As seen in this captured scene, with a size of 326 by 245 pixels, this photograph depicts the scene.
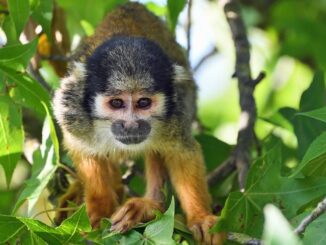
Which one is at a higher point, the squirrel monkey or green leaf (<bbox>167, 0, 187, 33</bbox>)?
green leaf (<bbox>167, 0, 187, 33</bbox>)

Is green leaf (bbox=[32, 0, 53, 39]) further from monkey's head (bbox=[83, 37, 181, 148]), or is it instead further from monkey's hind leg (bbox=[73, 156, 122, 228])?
monkey's hind leg (bbox=[73, 156, 122, 228])

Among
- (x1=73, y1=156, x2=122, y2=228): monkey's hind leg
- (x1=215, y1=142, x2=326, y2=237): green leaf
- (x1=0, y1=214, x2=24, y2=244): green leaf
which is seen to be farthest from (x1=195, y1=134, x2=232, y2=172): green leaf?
(x1=0, y1=214, x2=24, y2=244): green leaf

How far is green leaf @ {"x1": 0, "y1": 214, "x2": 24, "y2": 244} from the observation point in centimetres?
438

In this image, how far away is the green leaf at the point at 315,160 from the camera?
4.35 meters

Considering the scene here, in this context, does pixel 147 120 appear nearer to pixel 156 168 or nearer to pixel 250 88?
pixel 156 168

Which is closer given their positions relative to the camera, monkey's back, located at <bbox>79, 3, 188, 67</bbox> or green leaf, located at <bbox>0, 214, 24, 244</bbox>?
green leaf, located at <bbox>0, 214, 24, 244</bbox>

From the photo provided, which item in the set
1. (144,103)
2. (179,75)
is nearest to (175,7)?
(179,75)

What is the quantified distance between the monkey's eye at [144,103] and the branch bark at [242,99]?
2.61 feet

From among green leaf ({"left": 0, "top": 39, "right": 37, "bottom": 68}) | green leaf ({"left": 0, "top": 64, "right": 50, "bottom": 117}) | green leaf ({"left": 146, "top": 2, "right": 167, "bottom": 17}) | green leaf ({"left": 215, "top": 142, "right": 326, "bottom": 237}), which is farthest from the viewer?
green leaf ({"left": 146, "top": 2, "right": 167, "bottom": 17})

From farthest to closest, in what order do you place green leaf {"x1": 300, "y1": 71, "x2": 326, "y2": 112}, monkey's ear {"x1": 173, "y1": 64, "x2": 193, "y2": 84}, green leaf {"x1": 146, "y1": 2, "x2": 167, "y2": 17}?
green leaf {"x1": 146, "y1": 2, "x2": 167, "y2": 17}, monkey's ear {"x1": 173, "y1": 64, "x2": 193, "y2": 84}, green leaf {"x1": 300, "y1": 71, "x2": 326, "y2": 112}

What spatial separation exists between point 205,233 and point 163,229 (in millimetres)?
940

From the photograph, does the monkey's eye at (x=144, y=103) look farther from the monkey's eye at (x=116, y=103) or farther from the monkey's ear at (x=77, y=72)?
the monkey's ear at (x=77, y=72)

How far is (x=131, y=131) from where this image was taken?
566cm

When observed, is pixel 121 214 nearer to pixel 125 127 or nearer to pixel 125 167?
pixel 125 127
